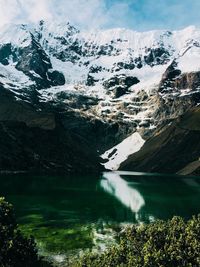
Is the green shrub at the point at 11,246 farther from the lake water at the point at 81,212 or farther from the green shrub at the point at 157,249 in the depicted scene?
the lake water at the point at 81,212

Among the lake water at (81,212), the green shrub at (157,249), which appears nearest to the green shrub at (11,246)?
the green shrub at (157,249)

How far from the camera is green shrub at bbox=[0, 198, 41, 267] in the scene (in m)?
55.3

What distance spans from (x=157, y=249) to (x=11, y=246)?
16.1 meters

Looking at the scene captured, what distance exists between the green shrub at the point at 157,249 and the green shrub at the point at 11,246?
6.14 meters

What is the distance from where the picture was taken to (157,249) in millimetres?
52344

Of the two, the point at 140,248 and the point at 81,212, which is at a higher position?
the point at 81,212

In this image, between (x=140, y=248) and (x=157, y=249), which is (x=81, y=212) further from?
(x=157, y=249)

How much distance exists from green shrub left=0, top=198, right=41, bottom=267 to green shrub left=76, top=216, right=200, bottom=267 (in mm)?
6135

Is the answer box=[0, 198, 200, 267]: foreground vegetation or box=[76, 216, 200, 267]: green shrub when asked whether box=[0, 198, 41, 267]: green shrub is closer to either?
box=[0, 198, 200, 267]: foreground vegetation

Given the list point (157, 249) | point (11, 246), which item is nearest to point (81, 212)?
point (11, 246)

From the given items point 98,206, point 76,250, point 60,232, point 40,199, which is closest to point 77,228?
point 60,232

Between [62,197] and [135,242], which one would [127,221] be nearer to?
[62,197]

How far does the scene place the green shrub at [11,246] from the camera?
182ft

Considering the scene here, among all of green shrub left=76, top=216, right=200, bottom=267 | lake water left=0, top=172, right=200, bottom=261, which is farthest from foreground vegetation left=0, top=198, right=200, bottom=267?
lake water left=0, top=172, right=200, bottom=261
